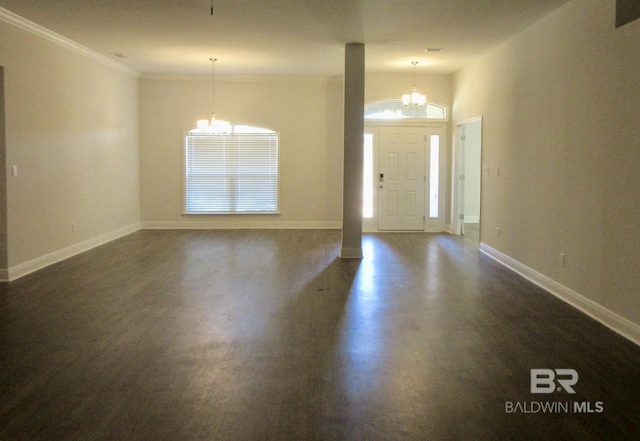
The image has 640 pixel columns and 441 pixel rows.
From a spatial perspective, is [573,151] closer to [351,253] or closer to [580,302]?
[580,302]

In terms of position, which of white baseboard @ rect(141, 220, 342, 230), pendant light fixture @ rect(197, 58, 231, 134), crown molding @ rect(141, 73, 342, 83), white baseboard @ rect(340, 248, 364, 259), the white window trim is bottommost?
white baseboard @ rect(340, 248, 364, 259)

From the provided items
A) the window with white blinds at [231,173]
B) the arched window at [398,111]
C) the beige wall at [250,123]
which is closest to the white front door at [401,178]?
the arched window at [398,111]

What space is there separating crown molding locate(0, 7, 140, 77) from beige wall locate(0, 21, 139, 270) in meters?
0.05

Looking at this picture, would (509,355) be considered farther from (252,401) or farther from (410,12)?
(410,12)

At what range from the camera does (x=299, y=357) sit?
12.2ft

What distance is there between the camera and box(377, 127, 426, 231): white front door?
34.0 ft

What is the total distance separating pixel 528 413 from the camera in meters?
2.90

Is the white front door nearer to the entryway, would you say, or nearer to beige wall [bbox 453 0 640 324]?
the entryway

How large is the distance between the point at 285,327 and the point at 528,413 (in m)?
2.04

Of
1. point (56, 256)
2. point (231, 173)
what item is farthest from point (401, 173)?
point (56, 256)

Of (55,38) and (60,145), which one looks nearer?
(55,38)

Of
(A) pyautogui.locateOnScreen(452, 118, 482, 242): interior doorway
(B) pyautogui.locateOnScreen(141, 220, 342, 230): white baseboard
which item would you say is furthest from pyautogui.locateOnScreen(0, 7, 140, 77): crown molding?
(A) pyautogui.locateOnScreen(452, 118, 482, 242): interior doorway

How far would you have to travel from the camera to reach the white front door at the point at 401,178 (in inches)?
408

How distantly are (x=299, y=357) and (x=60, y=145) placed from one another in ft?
16.9
